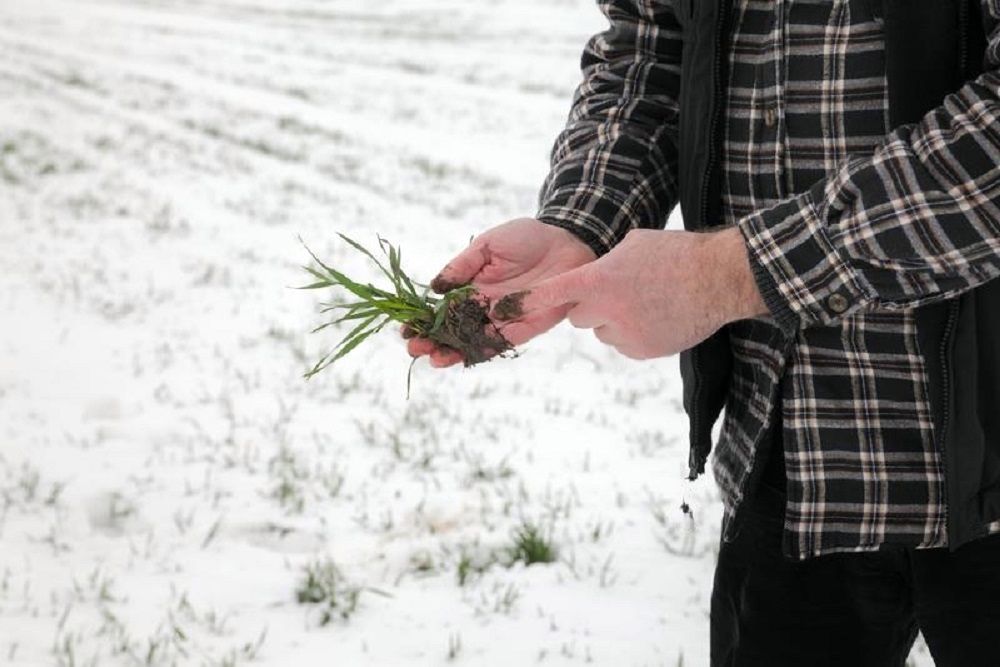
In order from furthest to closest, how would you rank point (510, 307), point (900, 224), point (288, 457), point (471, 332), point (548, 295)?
1. point (288, 457)
2. point (471, 332)
3. point (510, 307)
4. point (548, 295)
5. point (900, 224)

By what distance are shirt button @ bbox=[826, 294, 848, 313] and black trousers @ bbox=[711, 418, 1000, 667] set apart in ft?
1.71

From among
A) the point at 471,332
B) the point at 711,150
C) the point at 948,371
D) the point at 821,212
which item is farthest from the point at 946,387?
the point at 471,332

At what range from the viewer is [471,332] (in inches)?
76.0

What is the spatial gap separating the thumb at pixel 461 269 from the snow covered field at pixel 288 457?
1.62m

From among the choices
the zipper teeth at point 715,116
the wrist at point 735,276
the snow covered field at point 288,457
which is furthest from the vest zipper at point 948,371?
the snow covered field at point 288,457

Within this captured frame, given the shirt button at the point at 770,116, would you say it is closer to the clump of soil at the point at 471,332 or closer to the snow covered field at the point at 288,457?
the clump of soil at the point at 471,332

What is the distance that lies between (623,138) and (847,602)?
0.99m

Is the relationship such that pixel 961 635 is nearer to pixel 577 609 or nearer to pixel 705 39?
pixel 705 39

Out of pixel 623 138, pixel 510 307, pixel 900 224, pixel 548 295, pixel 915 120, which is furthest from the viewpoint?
pixel 623 138

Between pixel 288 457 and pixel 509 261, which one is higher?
pixel 509 261

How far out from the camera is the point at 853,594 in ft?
6.32

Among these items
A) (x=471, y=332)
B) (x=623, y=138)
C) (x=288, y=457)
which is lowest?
(x=288, y=457)

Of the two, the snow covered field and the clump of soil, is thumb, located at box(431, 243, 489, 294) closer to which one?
the clump of soil

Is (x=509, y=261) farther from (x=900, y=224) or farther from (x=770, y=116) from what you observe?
(x=900, y=224)
